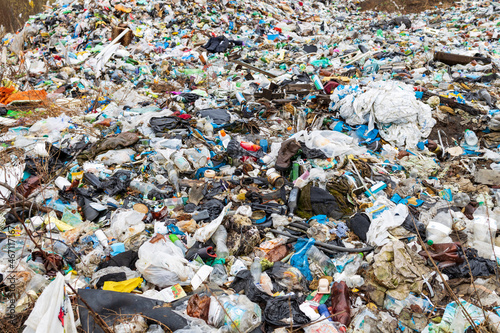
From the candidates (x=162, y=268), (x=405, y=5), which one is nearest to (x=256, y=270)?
(x=162, y=268)

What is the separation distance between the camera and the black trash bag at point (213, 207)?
3.36 m

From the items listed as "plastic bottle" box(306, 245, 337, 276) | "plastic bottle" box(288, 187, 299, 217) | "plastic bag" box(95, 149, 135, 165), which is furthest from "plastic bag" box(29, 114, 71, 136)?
"plastic bottle" box(306, 245, 337, 276)

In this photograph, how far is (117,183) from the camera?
3.81m

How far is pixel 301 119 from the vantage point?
5156 mm

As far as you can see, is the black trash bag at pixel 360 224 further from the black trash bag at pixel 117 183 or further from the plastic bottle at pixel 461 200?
the black trash bag at pixel 117 183

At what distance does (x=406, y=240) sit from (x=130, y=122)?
13.3ft

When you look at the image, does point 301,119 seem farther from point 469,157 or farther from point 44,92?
point 44,92

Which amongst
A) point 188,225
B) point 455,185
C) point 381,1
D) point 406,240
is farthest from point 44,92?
point 381,1

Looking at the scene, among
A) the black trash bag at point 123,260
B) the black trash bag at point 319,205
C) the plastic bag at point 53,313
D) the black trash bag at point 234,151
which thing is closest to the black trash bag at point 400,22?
the black trash bag at point 234,151

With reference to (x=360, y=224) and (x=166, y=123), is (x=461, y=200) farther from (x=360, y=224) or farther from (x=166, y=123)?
(x=166, y=123)

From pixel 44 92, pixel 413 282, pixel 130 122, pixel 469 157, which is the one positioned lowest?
pixel 469 157

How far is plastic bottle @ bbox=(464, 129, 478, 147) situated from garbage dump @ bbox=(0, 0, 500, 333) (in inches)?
0.5

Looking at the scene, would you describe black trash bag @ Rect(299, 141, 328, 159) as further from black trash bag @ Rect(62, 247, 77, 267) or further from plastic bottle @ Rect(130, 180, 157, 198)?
black trash bag @ Rect(62, 247, 77, 267)

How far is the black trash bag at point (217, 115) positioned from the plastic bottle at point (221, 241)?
2.30 meters
